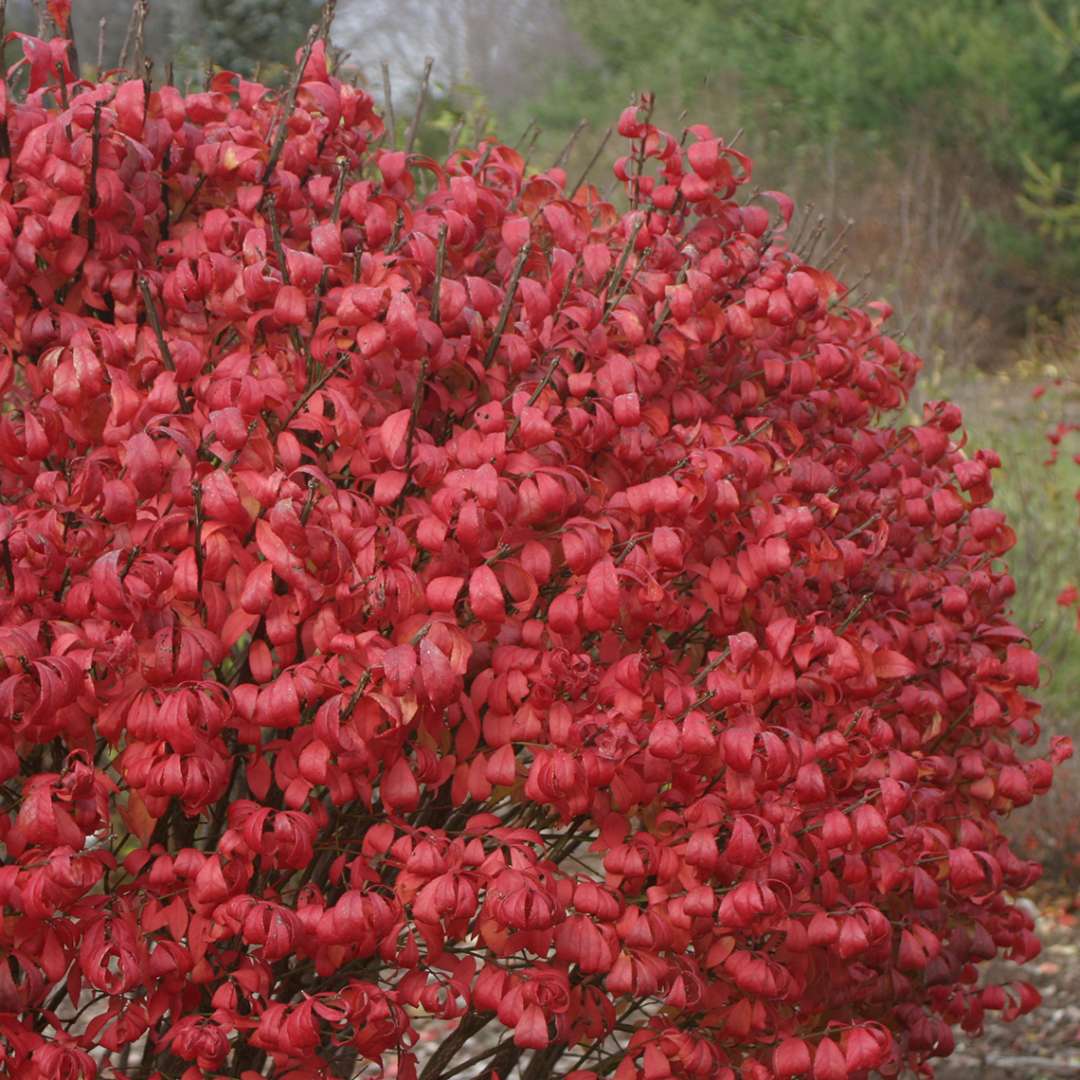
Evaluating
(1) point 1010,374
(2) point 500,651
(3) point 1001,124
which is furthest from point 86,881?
(3) point 1001,124

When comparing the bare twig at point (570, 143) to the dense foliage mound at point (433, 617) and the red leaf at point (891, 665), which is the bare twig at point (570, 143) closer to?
the dense foliage mound at point (433, 617)

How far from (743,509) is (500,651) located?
1.90 feet

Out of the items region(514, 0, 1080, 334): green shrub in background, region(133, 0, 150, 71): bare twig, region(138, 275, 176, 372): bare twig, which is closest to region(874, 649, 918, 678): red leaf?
Answer: region(138, 275, 176, 372): bare twig

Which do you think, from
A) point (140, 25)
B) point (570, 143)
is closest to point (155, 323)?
point (140, 25)

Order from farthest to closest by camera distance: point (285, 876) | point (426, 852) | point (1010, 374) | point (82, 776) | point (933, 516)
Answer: point (1010, 374) → point (933, 516) → point (285, 876) → point (426, 852) → point (82, 776)

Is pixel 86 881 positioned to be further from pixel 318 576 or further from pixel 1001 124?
pixel 1001 124

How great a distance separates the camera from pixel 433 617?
222cm

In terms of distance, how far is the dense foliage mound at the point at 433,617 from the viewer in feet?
7.12

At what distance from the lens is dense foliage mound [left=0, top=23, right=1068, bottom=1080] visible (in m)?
2.17

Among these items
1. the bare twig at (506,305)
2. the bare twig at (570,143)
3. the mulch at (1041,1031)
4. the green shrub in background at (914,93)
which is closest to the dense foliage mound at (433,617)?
the bare twig at (506,305)

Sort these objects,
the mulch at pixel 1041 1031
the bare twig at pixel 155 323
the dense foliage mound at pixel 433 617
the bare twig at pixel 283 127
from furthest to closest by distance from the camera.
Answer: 1. the mulch at pixel 1041 1031
2. the bare twig at pixel 283 127
3. the bare twig at pixel 155 323
4. the dense foliage mound at pixel 433 617

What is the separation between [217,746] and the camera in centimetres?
223

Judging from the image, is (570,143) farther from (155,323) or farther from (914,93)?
(914,93)

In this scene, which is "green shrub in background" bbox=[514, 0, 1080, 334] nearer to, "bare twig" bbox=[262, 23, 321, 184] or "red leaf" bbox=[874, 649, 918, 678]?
"bare twig" bbox=[262, 23, 321, 184]
